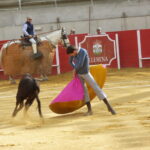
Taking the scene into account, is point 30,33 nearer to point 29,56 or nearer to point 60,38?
point 29,56

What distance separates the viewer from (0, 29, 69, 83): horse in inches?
635

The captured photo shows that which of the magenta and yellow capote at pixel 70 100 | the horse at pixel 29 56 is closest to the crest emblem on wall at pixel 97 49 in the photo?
the horse at pixel 29 56

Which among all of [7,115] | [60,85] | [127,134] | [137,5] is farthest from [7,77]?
[127,134]

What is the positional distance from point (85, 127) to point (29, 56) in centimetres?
886

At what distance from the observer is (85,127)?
7629mm

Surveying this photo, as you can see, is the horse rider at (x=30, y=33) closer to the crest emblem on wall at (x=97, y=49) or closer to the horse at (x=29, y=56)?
the horse at (x=29, y=56)

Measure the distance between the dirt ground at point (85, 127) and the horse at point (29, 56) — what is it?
12.6ft

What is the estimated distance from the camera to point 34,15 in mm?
22672

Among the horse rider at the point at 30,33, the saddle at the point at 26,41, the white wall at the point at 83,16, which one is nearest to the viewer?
the horse rider at the point at 30,33

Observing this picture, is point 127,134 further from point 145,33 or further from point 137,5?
point 137,5

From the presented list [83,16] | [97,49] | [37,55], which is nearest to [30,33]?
[37,55]

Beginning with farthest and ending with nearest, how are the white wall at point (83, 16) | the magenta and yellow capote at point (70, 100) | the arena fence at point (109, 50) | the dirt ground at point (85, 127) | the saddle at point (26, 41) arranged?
the white wall at point (83, 16)
the arena fence at point (109, 50)
the saddle at point (26, 41)
the magenta and yellow capote at point (70, 100)
the dirt ground at point (85, 127)

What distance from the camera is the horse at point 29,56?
1614 centimetres

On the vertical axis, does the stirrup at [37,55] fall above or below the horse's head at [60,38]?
below
